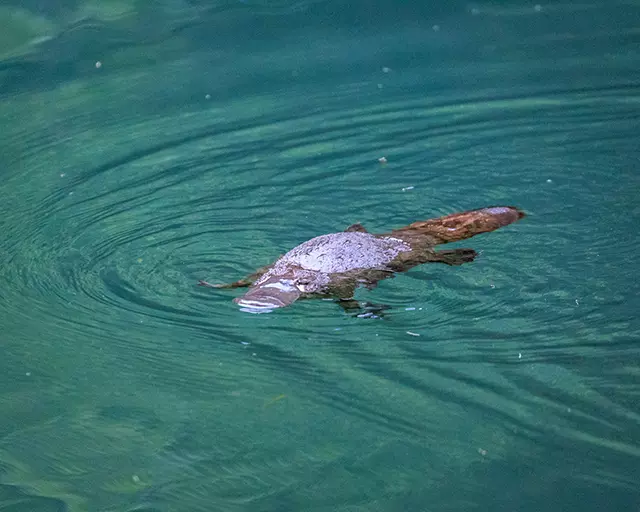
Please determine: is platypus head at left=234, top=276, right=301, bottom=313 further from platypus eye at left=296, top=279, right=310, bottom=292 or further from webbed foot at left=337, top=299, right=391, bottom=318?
webbed foot at left=337, top=299, right=391, bottom=318

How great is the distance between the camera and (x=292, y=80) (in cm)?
708

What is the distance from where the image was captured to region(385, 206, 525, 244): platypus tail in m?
4.38

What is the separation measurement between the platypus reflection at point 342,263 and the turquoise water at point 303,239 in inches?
3.1

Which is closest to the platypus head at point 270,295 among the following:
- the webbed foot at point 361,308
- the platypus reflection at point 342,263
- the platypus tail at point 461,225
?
the platypus reflection at point 342,263

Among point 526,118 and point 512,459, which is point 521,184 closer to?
point 526,118

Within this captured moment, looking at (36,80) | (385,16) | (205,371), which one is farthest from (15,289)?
(385,16)

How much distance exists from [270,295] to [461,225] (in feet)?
3.84

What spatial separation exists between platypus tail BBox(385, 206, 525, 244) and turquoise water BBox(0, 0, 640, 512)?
0.34 feet

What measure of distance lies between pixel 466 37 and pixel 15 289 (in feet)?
14.4

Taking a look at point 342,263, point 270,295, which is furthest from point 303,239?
point 270,295

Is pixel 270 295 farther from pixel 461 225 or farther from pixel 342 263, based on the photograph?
pixel 461 225

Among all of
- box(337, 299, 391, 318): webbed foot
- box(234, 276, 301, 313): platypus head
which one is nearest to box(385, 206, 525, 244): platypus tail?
box(337, 299, 391, 318): webbed foot

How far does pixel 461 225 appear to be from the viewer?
14.7 ft

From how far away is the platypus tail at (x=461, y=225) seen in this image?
438cm
